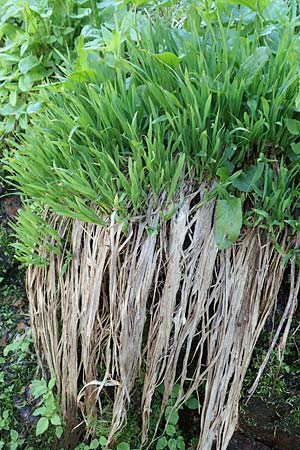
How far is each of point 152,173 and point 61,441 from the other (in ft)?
2.88

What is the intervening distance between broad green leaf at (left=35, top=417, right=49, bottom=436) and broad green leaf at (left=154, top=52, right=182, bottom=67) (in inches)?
42.1

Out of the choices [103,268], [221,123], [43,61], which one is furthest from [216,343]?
[43,61]

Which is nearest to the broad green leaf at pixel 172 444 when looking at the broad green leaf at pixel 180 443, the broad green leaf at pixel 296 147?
the broad green leaf at pixel 180 443

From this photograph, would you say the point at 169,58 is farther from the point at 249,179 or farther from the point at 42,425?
the point at 42,425

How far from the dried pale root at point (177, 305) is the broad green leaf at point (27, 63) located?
0.74 metres

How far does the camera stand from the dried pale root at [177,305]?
1283 millimetres

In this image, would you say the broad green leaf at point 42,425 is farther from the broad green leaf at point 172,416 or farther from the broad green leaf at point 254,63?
the broad green leaf at point 254,63

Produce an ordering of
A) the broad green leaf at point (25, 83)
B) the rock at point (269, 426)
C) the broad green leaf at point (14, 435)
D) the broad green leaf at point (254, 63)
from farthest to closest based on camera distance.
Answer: the broad green leaf at point (25, 83) → the broad green leaf at point (14, 435) → the rock at point (269, 426) → the broad green leaf at point (254, 63)

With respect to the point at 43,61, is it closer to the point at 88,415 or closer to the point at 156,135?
the point at 156,135

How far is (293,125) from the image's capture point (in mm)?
1237

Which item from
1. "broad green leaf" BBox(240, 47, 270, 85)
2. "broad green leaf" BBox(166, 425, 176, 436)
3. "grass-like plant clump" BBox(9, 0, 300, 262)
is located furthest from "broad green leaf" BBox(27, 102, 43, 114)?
"broad green leaf" BBox(166, 425, 176, 436)

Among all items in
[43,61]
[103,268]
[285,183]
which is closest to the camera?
[285,183]

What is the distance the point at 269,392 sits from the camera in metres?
1.39

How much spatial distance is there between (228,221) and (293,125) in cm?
29
